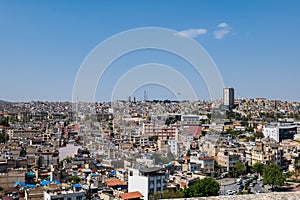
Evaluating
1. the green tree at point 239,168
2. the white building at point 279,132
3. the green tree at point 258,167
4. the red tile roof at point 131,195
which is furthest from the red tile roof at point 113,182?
the white building at point 279,132

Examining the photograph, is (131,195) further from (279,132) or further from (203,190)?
(279,132)

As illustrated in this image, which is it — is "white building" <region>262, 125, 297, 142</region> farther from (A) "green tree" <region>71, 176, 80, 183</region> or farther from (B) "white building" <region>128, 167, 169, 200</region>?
(B) "white building" <region>128, 167, 169, 200</region>

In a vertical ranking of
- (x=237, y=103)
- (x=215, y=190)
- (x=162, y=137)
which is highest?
(x=237, y=103)

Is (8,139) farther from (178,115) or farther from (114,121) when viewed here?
(178,115)

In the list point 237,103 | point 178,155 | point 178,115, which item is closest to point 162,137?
point 178,155

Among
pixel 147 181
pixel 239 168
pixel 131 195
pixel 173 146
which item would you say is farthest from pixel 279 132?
pixel 131 195

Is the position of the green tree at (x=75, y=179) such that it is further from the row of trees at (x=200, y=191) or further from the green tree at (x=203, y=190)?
the green tree at (x=203, y=190)

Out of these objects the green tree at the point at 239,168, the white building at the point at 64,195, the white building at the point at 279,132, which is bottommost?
the green tree at the point at 239,168
